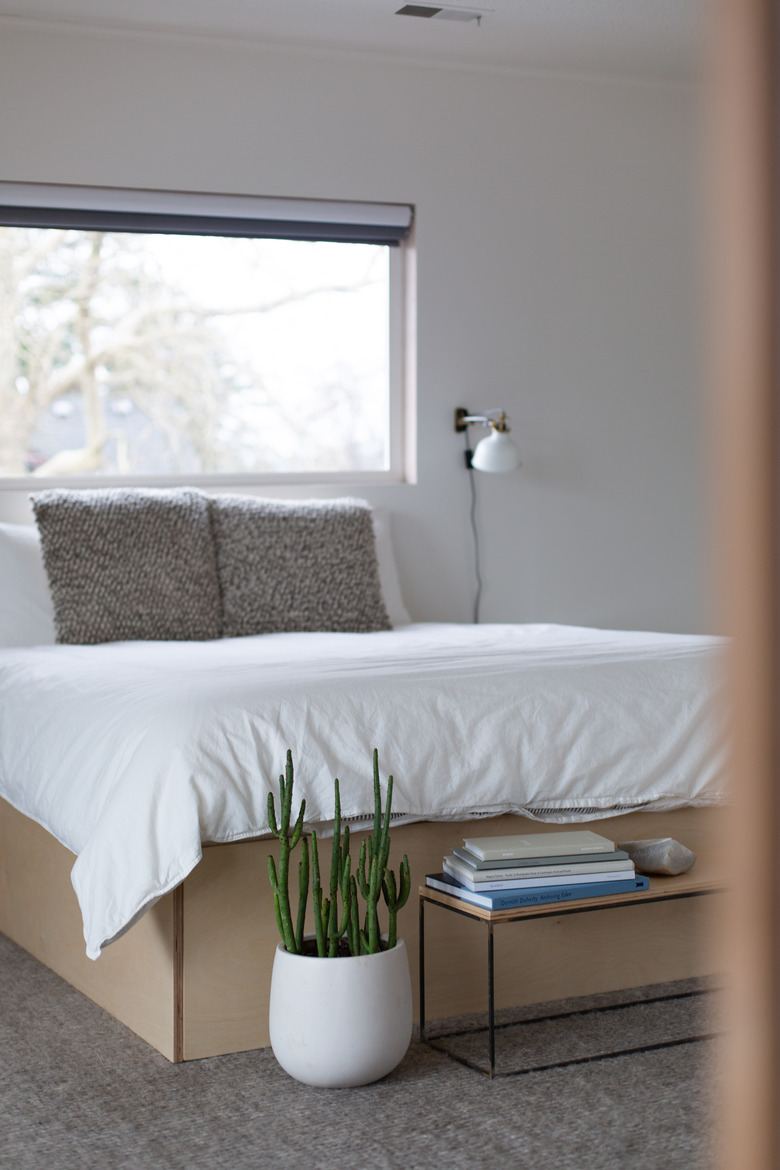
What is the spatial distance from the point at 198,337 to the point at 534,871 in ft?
8.17

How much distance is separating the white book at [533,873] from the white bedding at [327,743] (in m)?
0.15

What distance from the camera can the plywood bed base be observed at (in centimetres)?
204

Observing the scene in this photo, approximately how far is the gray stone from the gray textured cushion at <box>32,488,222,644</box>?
4.86 ft

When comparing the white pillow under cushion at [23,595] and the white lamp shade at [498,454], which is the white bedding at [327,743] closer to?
the white pillow under cushion at [23,595]

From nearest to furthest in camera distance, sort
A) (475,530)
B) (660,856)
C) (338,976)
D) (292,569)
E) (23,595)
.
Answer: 1. (338,976)
2. (660,856)
3. (23,595)
4. (292,569)
5. (475,530)

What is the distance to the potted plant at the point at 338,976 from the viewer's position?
73.7 inches

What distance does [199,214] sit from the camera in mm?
3814

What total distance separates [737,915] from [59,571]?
9.75ft

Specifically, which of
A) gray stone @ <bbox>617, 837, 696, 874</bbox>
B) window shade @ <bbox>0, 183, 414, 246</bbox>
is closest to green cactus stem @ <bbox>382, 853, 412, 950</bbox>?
gray stone @ <bbox>617, 837, 696, 874</bbox>

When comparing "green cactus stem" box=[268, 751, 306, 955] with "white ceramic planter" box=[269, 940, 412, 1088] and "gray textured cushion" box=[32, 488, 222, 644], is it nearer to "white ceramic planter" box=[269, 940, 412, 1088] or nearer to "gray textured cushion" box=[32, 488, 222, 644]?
"white ceramic planter" box=[269, 940, 412, 1088]

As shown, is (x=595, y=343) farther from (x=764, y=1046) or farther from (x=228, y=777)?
(x=764, y=1046)

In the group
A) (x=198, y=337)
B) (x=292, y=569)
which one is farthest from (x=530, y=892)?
(x=198, y=337)

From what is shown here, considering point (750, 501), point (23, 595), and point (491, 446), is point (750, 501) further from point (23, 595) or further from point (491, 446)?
point (491, 446)

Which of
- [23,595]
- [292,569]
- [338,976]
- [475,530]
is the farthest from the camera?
[475,530]
